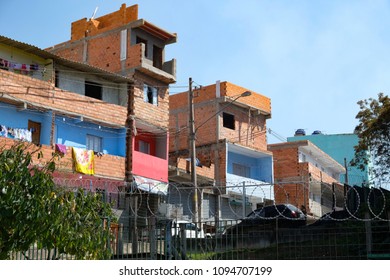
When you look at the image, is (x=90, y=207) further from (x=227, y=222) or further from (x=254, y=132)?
(x=254, y=132)

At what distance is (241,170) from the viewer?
3884 cm

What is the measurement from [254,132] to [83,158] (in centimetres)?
1623

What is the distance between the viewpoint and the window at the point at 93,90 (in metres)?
28.2

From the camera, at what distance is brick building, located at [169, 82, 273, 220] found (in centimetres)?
3544

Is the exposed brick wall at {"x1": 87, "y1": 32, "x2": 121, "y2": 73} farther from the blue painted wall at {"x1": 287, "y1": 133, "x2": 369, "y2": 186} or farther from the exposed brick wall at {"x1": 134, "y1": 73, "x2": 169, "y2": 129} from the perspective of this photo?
the blue painted wall at {"x1": 287, "y1": 133, "x2": 369, "y2": 186}

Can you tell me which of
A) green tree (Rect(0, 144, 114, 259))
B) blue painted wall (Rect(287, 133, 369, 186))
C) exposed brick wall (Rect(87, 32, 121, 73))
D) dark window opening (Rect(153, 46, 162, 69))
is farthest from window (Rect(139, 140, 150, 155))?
blue painted wall (Rect(287, 133, 369, 186))

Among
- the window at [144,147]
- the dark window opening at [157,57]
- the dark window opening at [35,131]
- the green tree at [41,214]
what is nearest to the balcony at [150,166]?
the window at [144,147]

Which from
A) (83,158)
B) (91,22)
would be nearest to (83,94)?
(83,158)

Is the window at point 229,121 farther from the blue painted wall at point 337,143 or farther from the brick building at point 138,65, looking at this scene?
the blue painted wall at point 337,143

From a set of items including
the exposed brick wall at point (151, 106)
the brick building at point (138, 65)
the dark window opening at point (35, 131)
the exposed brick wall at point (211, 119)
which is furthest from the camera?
the exposed brick wall at point (211, 119)

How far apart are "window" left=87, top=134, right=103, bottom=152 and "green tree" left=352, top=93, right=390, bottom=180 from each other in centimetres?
1158

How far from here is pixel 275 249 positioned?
12.7 metres

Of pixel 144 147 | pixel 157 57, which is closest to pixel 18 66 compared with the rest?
pixel 144 147

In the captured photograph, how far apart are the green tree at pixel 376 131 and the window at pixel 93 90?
1202 centimetres
